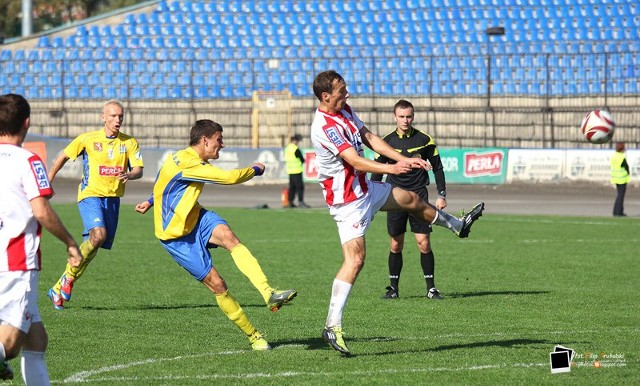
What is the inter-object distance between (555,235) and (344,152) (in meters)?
13.2

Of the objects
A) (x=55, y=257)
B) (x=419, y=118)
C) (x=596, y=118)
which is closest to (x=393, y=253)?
(x=596, y=118)

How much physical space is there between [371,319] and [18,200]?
5485 millimetres

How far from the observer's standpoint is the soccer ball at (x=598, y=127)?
13.5 meters

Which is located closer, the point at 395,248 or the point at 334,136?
the point at 334,136

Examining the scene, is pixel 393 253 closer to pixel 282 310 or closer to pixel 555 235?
pixel 282 310

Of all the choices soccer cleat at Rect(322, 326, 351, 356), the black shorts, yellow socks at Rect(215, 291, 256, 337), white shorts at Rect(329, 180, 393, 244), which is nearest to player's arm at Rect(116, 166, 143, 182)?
the black shorts

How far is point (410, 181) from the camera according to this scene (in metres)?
12.8

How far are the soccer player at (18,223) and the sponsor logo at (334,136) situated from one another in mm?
3041

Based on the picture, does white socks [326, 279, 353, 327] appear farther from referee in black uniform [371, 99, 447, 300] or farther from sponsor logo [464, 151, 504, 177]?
sponsor logo [464, 151, 504, 177]

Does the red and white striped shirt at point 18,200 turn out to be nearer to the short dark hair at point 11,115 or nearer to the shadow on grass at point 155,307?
the short dark hair at point 11,115

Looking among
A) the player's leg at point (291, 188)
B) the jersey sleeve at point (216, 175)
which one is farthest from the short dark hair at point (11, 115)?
the player's leg at point (291, 188)

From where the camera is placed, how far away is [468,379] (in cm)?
772

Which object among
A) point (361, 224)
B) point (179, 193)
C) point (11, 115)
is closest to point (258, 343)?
point (361, 224)

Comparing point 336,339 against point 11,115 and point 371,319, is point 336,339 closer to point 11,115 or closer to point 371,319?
point 371,319
